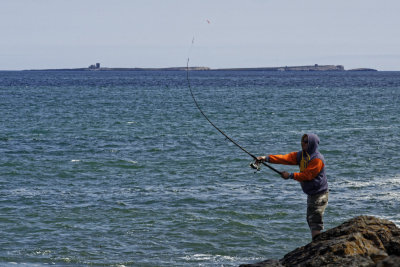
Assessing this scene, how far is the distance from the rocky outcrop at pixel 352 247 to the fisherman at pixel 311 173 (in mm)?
575

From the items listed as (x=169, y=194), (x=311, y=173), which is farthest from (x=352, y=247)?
(x=169, y=194)

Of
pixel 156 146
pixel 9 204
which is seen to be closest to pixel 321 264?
pixel 9 204

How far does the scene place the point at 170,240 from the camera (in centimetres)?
1248

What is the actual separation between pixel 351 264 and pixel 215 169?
1405cm

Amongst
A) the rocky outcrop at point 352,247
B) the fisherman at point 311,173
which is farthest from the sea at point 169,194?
the rocky outcrop at point 352,247

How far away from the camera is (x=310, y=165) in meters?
8.57

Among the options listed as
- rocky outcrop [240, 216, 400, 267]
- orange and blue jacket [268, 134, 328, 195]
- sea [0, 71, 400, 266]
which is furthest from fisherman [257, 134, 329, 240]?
sea [0, 71, 400, 266]

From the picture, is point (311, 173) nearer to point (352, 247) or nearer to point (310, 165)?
point (310, 165)

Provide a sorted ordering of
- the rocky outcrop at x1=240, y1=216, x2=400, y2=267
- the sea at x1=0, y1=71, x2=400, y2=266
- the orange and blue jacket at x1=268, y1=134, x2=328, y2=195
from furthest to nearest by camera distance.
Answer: the sea at x1=0, y1=71, x2=400, y2=266 < the orange and blue jacket at x1=268, y1=134, x2=328, y2=195 < the rocky outcrop at x1=240, y1=216, x2=400, y2=267

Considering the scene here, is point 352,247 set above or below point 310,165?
below

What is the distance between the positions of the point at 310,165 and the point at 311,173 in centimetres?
11

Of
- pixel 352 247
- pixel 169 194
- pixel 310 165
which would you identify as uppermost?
pixel 310 165

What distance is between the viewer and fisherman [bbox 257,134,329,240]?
855 centimetres

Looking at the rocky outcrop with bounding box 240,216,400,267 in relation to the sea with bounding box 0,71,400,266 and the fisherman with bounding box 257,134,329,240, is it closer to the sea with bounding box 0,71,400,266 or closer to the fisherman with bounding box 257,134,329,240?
the fisherman with bounding box 257,134,329,240
